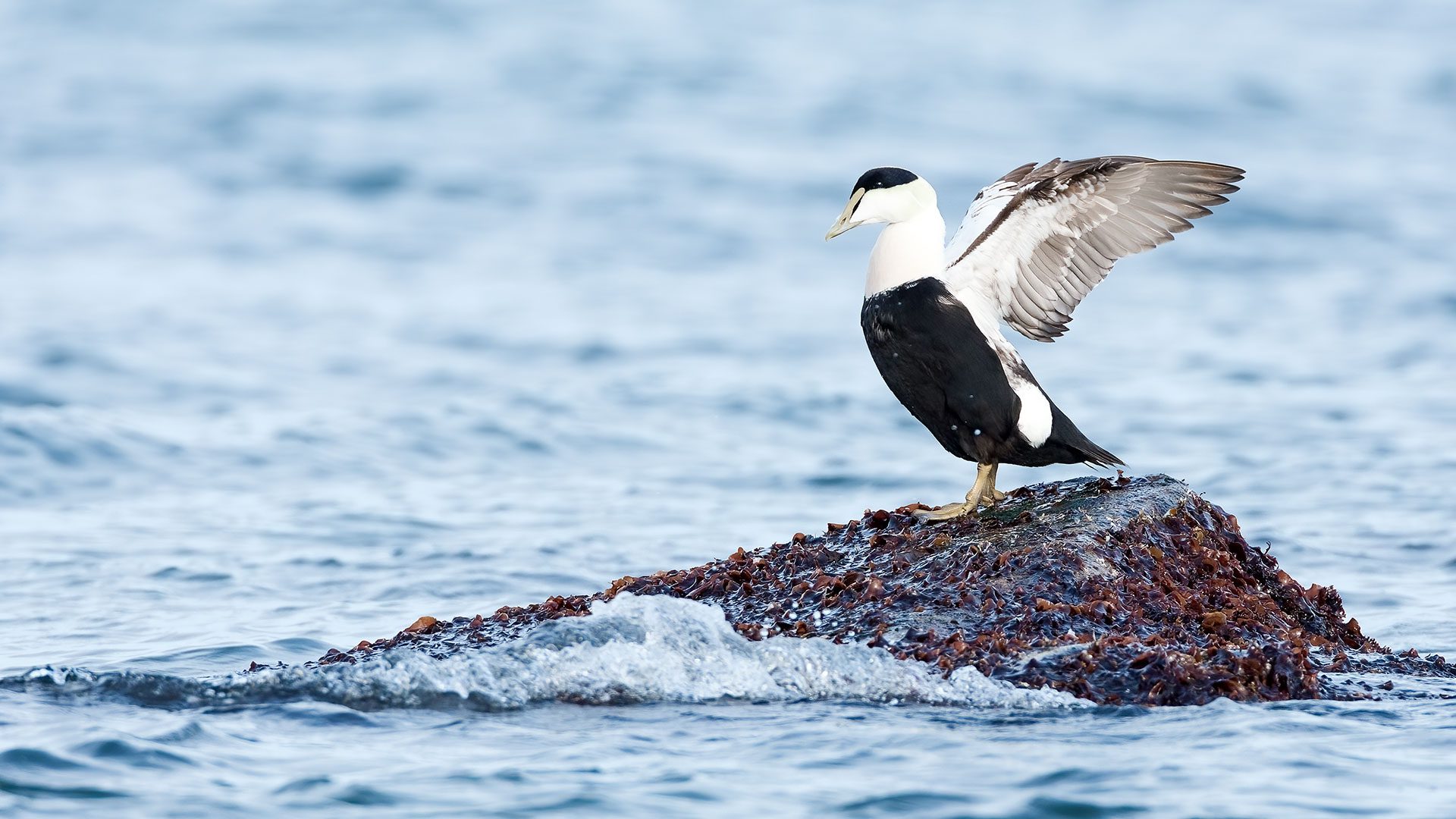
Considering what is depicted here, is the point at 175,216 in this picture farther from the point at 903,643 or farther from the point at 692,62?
the point at 903,643

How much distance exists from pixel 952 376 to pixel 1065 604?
3.13 ft

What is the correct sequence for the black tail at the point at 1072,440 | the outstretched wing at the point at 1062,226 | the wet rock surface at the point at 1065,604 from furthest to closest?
the outstretched wing at the point at 1062,226
the black tail at the point at 1072,440
the wet rock surface at the point at 1065,604

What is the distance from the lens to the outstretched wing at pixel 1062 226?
579cm

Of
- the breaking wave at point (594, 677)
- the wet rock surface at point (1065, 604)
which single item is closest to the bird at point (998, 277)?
the wet rock surface at point (1065, 604)

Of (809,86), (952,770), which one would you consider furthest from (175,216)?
(952,770)

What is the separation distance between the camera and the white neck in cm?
565

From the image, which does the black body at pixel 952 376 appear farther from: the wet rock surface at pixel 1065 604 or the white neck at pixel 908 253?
the wet rock surface at pixel 1065 604

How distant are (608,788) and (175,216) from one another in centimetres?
1428

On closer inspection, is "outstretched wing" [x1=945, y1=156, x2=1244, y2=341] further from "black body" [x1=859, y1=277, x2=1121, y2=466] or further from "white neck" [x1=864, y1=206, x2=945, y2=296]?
"black body" [x1=859, y1=277, x2=1121, y2=466]

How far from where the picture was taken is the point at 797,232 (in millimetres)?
17156

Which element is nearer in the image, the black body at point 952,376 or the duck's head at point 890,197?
the black body at point 952,376

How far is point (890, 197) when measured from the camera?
18.6ft

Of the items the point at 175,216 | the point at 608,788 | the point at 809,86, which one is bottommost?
the point at 608,788

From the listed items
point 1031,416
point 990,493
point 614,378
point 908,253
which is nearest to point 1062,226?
point 908,253
